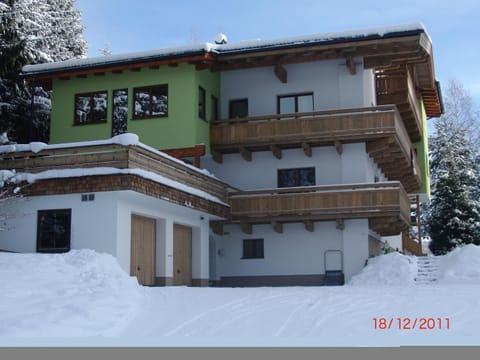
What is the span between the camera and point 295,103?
3244 cm

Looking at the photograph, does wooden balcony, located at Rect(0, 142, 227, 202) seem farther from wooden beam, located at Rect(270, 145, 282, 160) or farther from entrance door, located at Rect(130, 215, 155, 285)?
wooden beam, located at Rect(270, 145, 282, 160)

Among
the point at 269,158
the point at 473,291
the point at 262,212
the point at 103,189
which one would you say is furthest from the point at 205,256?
the point at 473,291

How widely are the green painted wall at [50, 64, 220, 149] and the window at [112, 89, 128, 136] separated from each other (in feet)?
0.63

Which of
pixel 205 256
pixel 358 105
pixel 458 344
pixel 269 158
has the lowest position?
pixel 458 344

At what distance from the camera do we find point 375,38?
28625mm

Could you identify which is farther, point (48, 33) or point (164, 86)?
point (48, 33)

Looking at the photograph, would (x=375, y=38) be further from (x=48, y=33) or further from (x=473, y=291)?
(x=48, y=33)

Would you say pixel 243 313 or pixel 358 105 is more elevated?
pixel 358 105

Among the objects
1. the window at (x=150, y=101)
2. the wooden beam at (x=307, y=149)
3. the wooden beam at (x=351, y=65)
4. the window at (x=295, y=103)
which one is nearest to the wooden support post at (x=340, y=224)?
the wooden beam at (x=307, y=149)

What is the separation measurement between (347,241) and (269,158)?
5.35 meters

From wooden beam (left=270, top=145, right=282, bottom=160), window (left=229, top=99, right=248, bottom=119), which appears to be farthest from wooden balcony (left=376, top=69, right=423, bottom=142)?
window (left=229, top=99, right=248, bottom=119)

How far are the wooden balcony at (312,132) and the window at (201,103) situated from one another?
917 mm

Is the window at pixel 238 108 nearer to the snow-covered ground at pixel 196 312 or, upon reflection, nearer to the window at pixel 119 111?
the window at pixel 119 111

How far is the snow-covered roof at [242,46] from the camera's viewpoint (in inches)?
1126
